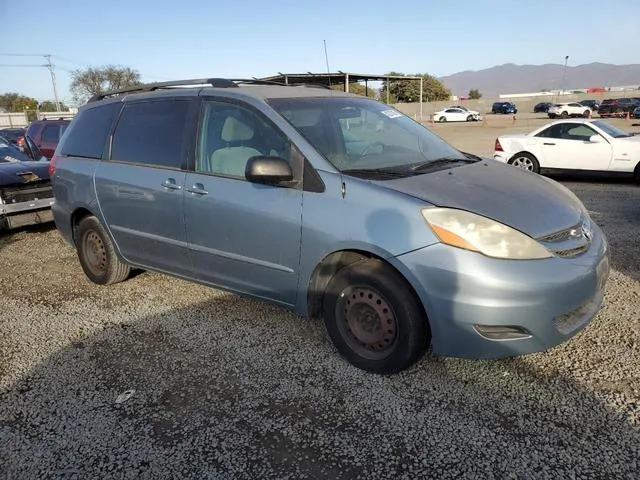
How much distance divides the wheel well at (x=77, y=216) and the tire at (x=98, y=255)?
5cm

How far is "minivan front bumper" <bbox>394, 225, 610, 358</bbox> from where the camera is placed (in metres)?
2.81

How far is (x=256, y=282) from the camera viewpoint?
3.74 m

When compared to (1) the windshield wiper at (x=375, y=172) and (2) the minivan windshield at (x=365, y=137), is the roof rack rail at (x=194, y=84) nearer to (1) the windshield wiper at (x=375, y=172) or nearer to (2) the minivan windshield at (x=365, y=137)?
(2) the minivan windshield at (x=365, y=137)

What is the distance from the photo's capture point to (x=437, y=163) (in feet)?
12.6

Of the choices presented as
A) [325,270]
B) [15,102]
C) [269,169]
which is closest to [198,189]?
[269,169]

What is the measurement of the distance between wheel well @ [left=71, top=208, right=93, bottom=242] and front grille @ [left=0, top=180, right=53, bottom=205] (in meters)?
2.55

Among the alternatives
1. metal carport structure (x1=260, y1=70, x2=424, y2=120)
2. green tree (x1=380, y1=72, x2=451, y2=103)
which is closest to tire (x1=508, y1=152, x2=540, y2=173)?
metal carport structure (x1=260, y1=70, x2=424, y2=120)

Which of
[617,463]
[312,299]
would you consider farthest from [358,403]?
[617,463]

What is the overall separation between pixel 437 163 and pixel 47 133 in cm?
1162

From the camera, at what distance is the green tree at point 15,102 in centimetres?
8518

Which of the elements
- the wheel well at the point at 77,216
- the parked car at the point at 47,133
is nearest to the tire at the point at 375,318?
the wheel well at the point at 77,216

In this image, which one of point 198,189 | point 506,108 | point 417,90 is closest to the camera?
point 198,189

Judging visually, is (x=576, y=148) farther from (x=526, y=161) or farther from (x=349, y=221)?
(x=349, y=221)

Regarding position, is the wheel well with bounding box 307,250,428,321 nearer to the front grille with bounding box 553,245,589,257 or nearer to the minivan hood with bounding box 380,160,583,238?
the minivan hood with bounding box 380,160,583,238
